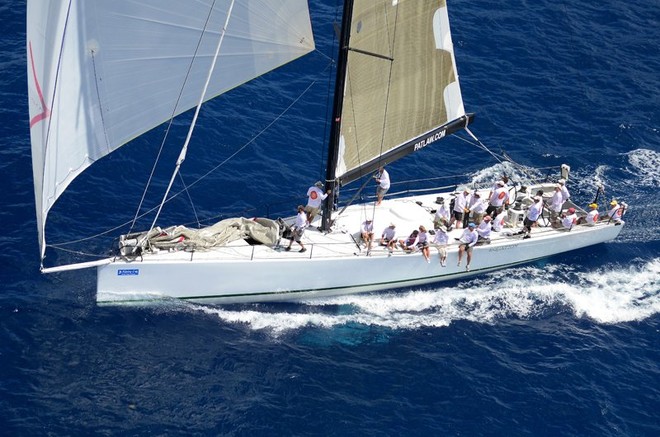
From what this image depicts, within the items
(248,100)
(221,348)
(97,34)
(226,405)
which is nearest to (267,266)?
(221,348)

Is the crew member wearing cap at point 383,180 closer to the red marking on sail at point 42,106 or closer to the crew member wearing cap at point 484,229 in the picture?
the crew member wearing cap at point 484,229

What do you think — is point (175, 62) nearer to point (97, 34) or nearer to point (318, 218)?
point (97, 34)

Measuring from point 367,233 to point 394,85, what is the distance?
20.7 feet

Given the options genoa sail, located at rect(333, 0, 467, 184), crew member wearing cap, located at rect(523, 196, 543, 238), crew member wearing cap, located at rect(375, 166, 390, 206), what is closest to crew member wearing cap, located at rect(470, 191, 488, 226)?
crew member wearing cap, located at rect(523, 196, 543, 238)

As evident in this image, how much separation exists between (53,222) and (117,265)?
21.8 feet

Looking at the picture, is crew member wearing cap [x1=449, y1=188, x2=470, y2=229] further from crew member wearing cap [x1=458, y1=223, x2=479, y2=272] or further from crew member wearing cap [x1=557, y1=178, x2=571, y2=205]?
crew member wearing cap [x1=557, y1=178, x2=571, y2=205]

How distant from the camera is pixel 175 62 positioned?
Result: 1368 inches

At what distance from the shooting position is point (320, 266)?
40.2 m

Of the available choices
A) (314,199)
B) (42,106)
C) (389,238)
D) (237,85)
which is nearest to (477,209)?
(389,238)

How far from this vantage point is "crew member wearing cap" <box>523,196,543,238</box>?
43.2 meters

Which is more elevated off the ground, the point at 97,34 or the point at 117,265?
the point at 97,34

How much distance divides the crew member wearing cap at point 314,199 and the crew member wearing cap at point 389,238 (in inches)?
119

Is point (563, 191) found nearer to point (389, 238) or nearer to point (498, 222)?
point (498, 222)

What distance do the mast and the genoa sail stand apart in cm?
20
